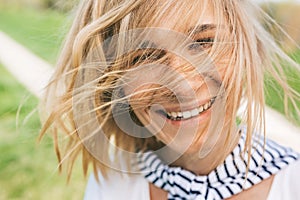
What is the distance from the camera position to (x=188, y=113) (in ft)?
3.86

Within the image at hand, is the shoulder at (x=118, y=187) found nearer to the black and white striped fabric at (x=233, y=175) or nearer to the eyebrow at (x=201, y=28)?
the black and white striped fabric at (x=233, y=175)

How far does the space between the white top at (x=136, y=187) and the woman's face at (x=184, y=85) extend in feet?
0.53

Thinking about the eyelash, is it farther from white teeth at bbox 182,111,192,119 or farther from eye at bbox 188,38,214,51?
white teeth at bbox 182,111,192,119

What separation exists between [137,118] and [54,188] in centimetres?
114

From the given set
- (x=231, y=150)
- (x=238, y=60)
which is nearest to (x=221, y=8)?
(x=238, y=60)

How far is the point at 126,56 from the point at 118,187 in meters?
0.38

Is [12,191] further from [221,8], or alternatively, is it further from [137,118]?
[221,8]

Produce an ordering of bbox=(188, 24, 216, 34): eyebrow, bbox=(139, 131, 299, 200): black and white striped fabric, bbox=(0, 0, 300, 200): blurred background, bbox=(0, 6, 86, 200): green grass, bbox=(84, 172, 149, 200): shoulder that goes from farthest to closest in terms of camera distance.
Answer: bbox=(0, 6, 86, 200): green grass, bbox=(0, 0, 300, 200): blurred background, bbox=(84, 172, 149, 200): shoulder, bbox=(139, 131, 299, 200): black and white striped fabric, bbox=(188, 24, 216, 34): eyebrow

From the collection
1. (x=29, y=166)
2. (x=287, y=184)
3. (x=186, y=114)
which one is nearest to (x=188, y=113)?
(x=186, y=114)

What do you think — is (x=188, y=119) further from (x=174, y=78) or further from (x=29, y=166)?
(x=29, y=166)

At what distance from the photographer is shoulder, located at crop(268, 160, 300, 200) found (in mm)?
1179

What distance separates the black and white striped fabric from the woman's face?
0.07 metres

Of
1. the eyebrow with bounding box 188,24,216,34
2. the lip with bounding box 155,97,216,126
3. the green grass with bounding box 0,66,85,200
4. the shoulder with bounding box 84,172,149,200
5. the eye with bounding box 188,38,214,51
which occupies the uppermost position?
the eyebrow with bounding box 188,24,216,34

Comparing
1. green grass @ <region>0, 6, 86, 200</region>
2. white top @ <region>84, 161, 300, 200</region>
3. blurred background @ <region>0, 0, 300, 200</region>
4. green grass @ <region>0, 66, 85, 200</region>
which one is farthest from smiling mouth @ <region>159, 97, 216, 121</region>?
green grass @ <region>0, 66, 85, 200</region>
